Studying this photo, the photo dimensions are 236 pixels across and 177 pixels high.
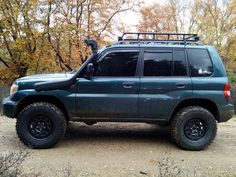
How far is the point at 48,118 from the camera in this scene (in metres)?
6.46

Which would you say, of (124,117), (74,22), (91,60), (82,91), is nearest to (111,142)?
(124,117)

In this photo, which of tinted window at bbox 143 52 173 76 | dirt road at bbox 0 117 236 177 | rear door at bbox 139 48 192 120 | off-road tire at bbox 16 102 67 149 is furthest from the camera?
tinted window at bbox 143 52 173 76

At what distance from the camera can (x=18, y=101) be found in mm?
6465

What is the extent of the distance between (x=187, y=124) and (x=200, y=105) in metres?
0.51

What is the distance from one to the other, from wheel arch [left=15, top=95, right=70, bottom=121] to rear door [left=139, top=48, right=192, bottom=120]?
1.47 m

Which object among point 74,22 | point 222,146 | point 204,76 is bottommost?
point 222,146

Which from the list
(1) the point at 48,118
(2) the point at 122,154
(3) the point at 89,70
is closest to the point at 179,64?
(3) the point at 89,70

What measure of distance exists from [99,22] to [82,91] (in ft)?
53.5

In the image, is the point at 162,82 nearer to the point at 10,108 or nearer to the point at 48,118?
the point at 48,118

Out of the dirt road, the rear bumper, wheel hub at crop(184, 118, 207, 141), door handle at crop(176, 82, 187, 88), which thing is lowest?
the dirt road

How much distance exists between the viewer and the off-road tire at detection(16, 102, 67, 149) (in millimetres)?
6402

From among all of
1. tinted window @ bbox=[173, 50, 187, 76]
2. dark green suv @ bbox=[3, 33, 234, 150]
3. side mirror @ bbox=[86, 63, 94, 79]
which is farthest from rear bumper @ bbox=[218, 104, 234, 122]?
side mirror @ bbox=[86, 63, 94, 79]

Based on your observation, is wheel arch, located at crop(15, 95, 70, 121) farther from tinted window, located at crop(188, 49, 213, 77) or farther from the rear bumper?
the rear bumper

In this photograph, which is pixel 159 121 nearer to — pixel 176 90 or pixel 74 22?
pixel 176 90
